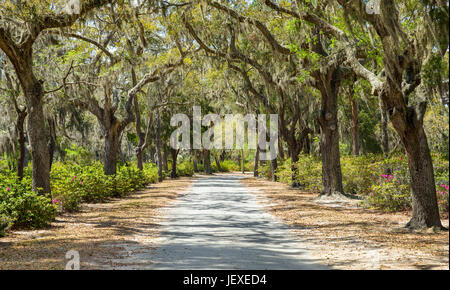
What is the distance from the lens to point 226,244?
22.0 feet

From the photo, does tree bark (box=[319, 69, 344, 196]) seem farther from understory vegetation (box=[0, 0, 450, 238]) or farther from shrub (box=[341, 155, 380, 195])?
shrub (box=[341, 155, 380, 195])

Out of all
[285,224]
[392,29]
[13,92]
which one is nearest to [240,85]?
[13,92]

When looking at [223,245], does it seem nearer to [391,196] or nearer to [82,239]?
[82,239]

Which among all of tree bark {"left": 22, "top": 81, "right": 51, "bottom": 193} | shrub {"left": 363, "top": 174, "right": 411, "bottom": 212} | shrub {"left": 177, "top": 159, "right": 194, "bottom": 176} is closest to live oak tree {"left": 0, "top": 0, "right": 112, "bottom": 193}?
tree bark {"left": 22, "top": 81, "right": 51, "bottom": 193}

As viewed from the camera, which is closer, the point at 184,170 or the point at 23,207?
the point at 23,207

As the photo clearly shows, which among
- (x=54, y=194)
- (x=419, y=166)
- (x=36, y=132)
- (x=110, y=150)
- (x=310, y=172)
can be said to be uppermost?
(x=36, y=132)

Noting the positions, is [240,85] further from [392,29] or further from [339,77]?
[392,29]

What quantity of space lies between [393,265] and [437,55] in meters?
4.08

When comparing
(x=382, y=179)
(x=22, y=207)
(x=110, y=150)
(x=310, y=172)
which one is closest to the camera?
(x=22, y=207)

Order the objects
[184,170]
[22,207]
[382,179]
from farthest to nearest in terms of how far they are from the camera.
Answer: [184,170] → [382,179] → [22,207]

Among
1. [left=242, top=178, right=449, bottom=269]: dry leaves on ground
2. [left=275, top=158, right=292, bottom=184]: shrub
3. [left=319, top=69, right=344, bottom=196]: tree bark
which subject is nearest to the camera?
[left=242, top=178, right=449, bottom=269]: dry leaves on ground

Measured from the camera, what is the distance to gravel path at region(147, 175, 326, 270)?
5312 millimetres

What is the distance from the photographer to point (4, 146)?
69.5 ft

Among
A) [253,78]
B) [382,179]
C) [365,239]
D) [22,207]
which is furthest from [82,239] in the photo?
[253,78]
